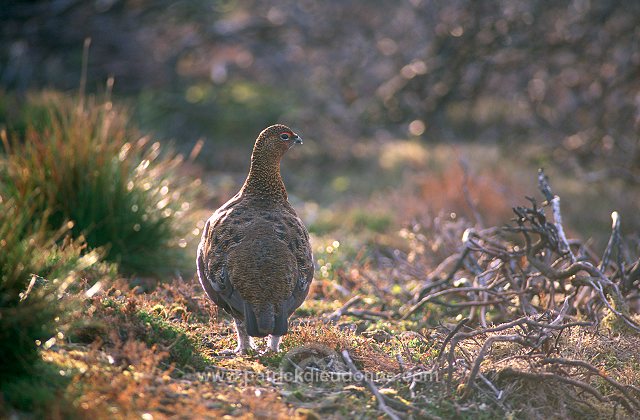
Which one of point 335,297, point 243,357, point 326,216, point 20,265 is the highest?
point 20,265

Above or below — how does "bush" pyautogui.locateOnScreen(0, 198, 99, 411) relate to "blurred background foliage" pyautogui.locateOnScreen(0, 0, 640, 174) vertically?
above

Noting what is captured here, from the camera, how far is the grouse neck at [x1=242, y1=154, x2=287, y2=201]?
5926mm

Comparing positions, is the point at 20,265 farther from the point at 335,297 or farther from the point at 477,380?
the point at 335,297

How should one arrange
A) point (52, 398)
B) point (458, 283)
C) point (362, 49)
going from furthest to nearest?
point (362, 49) → point (458, 283) → point (52, 398)

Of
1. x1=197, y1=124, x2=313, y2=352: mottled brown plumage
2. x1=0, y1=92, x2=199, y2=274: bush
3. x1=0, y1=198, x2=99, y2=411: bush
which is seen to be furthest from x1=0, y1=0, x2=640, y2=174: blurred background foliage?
x1=0, y1=198, x2=99, y2=411: bush

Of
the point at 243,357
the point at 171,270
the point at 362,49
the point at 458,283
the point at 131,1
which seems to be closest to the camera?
the point at 243,357

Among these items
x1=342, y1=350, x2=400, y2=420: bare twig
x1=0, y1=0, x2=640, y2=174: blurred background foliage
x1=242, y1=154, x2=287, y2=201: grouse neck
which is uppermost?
x1=242, y1=154, x2=287, y2=201: grouse neck

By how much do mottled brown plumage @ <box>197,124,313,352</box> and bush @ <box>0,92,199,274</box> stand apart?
169 centimetres

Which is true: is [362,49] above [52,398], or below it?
below

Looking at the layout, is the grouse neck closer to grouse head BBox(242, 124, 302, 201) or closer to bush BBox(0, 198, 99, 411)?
grouse head BBox(242, 124, 302, 201)

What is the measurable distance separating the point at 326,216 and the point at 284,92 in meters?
5.89

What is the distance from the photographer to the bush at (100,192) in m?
7.01

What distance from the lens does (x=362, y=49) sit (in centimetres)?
1591

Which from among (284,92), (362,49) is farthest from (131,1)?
(362,49)
